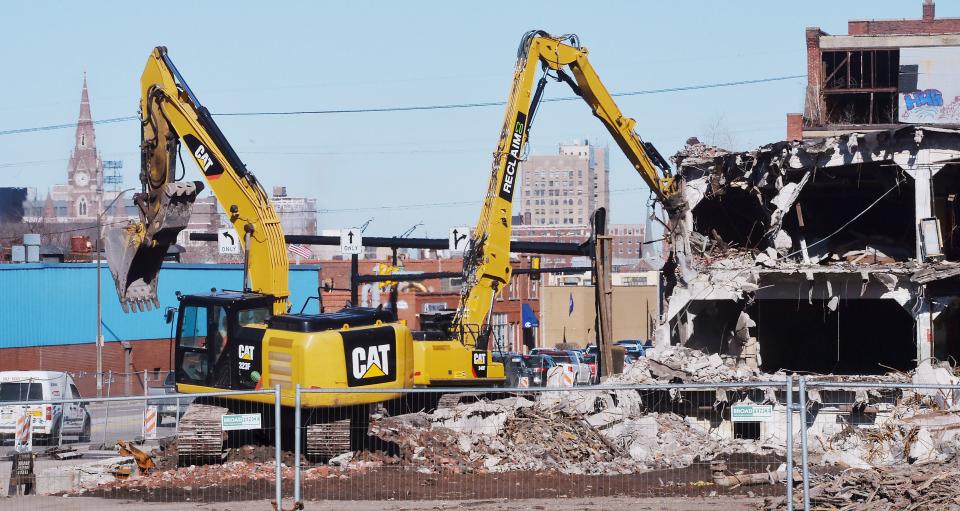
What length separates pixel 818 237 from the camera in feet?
110

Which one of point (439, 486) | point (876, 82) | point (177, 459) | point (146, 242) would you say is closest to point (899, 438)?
point (439, 486)

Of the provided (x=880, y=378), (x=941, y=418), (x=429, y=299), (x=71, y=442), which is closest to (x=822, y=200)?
(x=880, y=378)

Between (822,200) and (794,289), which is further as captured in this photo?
(822,200)

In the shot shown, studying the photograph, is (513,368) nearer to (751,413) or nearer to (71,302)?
(71,302)

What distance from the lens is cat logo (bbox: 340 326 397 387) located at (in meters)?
19.5

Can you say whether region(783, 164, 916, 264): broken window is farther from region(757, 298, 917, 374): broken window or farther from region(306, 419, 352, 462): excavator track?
region(306, 419, 352, 462): excavator track

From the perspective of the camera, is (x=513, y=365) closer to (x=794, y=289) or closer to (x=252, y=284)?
(x=794, y=289)

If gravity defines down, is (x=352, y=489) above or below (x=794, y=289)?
below

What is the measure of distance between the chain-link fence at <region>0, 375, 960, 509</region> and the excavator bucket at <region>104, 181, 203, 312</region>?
99.0 inches

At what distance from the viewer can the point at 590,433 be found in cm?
2125

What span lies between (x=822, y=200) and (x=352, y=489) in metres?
20.6

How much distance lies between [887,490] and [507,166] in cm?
1444

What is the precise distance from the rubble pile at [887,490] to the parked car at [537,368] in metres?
25.5

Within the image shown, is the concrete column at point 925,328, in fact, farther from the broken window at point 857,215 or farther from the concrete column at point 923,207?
the broken window at point 857,215
